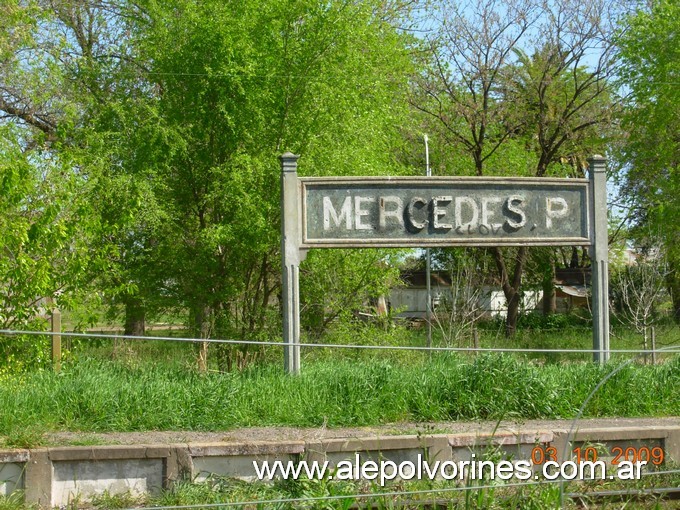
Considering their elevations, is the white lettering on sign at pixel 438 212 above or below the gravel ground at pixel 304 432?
above

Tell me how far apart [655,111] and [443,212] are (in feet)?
50.2

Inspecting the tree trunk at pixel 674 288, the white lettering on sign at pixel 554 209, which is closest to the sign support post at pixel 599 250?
the white lettering on sign at pixel 554 209

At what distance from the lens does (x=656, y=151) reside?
2519 centimetres

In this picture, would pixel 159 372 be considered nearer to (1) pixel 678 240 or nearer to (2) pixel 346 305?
(2) pixel 346 305

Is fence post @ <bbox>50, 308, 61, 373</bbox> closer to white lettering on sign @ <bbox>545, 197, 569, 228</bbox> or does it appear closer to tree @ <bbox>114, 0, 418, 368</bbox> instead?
tree @ <bbox>114, 0, 418, 368</bbox>

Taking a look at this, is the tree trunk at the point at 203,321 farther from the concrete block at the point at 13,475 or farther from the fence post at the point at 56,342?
the concrete block at the point at 13,475

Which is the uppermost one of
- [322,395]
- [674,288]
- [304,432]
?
[674,288]

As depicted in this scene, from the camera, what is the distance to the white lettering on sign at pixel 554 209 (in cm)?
1212

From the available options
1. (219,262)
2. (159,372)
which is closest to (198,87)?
(219,262)

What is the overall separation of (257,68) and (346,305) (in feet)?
14.8

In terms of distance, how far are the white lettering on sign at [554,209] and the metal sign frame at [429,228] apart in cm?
3

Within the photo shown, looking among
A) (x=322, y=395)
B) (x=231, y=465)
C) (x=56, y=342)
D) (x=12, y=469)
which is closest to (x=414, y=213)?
(x=322, y=395)

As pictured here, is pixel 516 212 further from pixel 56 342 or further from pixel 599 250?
pixel 56 342

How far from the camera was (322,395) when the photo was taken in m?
9.69
